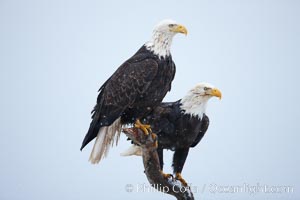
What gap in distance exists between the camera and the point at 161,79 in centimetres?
523

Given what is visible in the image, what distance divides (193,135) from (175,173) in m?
0.65

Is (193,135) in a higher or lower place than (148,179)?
higher

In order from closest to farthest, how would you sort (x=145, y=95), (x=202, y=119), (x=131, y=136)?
(x=131, y=136) → (x=145, y=95) → (x=202, y=119)

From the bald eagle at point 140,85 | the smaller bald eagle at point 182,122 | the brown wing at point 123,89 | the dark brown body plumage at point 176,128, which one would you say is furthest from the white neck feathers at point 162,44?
the dark brown body plumage at point 176,128

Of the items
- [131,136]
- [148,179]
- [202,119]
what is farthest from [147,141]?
[202,119]

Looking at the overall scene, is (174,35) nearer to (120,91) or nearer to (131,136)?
(120,91)

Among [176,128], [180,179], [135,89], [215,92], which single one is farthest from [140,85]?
[180,179]

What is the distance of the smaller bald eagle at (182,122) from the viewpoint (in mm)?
5473

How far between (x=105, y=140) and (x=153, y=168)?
0.96 metres

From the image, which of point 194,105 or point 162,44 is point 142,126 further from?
point 162,44

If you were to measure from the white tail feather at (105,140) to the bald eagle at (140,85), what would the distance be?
0.10 metres

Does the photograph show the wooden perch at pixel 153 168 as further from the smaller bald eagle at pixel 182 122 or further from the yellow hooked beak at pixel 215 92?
the yellow hooked beak at pixel 215 92

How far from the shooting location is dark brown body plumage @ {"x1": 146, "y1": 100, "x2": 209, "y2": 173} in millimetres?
5469

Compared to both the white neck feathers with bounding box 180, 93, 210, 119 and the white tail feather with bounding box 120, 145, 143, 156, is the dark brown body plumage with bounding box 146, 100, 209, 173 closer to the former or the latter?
the white neck feathers with bounding box 180, 93, 210, 119
